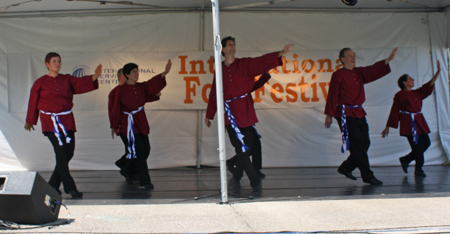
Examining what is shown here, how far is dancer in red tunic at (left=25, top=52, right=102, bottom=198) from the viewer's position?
353 cm

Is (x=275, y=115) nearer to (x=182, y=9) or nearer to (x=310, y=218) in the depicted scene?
(x=182, y=9)

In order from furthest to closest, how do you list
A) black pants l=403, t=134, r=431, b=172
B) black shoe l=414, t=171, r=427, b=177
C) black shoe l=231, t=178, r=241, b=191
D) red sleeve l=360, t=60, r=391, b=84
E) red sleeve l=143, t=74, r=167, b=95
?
black pants l=403, t=134, r=431, b=172, black shoe l=414, t=171, r=427, b=177, red sleeve l=143, t=74, r=167, b=95, red sleeve l=360, t=60, r=391, b=84, black shoe l=231, t=178, r=241, b=191

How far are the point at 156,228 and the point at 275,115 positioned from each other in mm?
3682

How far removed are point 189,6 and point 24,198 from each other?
12.9 feet

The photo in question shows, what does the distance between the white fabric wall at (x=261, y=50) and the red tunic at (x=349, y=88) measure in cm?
166

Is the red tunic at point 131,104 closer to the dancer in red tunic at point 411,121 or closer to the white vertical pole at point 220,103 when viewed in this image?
the white vertical pole at point 220,103

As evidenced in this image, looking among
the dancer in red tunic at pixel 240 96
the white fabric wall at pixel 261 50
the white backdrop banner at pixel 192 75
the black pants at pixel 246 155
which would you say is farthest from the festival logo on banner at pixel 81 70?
the black pants at pixel 246 155

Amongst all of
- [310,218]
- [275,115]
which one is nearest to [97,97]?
[275,115]

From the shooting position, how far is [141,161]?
4.06 metres

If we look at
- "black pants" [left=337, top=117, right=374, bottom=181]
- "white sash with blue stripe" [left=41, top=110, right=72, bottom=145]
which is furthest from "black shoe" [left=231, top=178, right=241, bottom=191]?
"white sash with blue stripe" [left=41, top=110, right=72, bottom=145]

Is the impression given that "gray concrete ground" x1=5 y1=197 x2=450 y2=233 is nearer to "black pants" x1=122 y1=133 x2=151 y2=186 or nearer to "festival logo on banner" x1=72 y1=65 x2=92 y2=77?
"black pants" x1=122 y1=133 x2=151 y2=186

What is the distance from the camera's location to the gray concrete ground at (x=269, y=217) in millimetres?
2213

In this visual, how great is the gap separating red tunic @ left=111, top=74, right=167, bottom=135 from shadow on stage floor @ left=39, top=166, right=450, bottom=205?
2.00ft

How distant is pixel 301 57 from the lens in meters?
5.73
